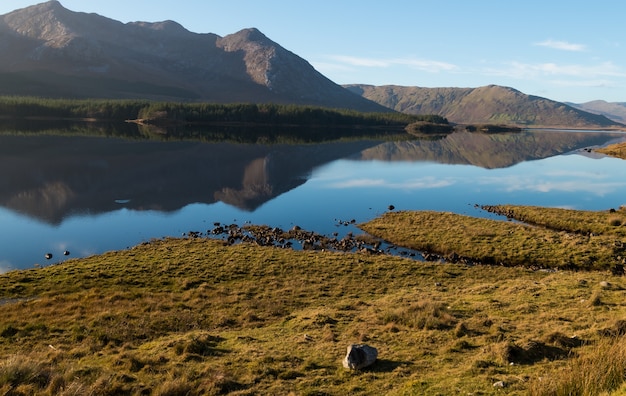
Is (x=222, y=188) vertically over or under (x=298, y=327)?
over

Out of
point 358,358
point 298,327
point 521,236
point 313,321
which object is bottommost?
point 298,327

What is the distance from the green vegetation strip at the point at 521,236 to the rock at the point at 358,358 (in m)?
29.6

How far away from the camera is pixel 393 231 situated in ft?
178

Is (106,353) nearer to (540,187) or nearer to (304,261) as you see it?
(304,261)

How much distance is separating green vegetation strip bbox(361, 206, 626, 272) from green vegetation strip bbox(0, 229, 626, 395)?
5.34 meters

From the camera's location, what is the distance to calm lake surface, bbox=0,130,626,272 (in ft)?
177

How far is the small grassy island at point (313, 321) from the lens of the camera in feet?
48.8

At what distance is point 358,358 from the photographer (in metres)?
16.7

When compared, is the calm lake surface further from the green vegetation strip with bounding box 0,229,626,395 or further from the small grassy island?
the green vegetation strip with bounding box 0,229,626,395

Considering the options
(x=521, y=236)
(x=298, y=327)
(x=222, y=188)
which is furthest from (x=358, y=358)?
(x=222, y=188)

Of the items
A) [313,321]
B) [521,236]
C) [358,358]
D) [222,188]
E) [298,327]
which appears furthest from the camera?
[222,188]

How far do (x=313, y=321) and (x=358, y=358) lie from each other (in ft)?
23.7

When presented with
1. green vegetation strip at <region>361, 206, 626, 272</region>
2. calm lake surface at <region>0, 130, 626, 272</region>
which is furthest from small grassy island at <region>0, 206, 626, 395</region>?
calm lake surface at <region>0, 130, 626, 272</region>

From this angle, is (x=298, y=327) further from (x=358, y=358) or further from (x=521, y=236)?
(x=521, y=236)
